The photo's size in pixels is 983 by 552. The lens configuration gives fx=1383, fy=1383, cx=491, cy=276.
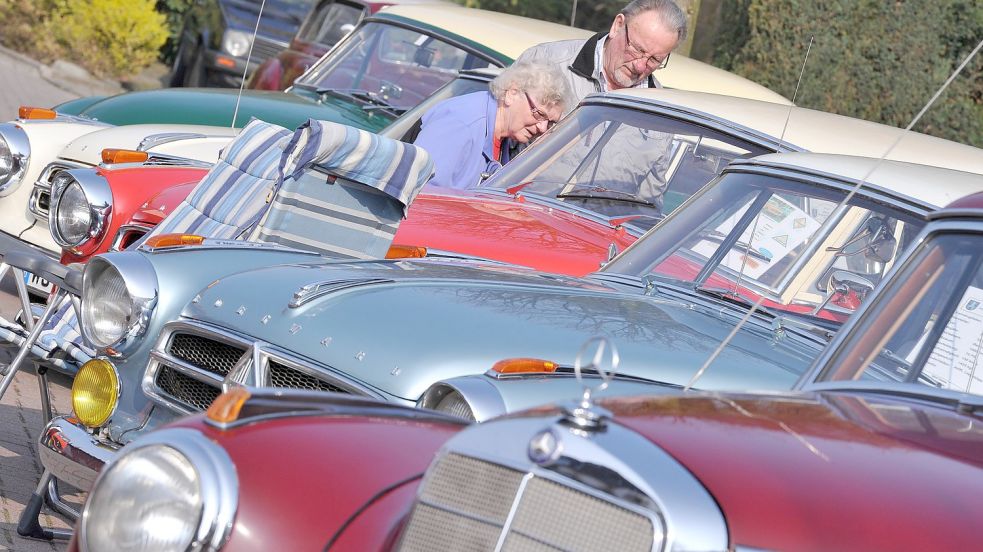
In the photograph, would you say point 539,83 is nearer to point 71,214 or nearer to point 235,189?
point 235,189

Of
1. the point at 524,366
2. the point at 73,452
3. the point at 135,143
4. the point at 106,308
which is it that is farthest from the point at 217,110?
the point at 524,366

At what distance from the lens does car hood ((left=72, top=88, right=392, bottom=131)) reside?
8195 mm

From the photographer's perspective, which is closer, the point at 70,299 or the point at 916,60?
the point at 70,299

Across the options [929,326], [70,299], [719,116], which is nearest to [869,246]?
[929,326]

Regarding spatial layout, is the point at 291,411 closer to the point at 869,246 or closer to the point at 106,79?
the point at 869,246

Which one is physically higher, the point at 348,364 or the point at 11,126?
the point at 11,126

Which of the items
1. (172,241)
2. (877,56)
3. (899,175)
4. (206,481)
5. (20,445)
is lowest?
(20,445)

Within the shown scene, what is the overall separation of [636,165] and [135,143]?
8.48ft

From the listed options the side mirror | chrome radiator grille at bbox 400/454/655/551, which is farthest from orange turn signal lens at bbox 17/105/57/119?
chrome radiator grille at bbox 400/454/655/551

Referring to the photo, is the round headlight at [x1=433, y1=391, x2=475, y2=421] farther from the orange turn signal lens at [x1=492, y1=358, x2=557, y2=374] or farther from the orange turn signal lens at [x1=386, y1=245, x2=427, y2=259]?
the orange turn signal lens at [x1=386, y1=245, x2=427, y2=259]

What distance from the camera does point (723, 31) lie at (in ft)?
60.8

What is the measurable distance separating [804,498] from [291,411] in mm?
1107

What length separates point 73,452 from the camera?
367 cm

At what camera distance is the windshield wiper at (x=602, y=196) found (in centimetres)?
554
